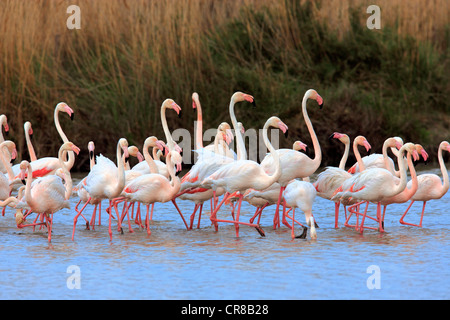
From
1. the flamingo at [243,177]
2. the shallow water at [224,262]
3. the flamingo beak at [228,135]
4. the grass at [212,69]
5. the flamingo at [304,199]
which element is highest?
the grass at [212,69]

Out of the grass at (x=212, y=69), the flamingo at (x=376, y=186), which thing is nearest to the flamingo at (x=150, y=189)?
the flamingo at (x=376, y=186)

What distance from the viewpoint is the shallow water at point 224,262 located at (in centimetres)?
580

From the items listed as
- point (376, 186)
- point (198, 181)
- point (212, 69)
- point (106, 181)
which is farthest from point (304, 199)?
point (212, 69)

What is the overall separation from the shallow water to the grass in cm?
358

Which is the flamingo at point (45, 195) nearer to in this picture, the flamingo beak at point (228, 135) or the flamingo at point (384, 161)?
→ the flamingo beak at point (228, 135)

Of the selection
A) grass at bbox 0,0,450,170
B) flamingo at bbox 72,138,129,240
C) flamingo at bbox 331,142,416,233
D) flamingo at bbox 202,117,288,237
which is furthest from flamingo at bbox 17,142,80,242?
grass at bbox 0,0,450,170

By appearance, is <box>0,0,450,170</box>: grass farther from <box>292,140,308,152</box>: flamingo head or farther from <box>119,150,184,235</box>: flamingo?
<box>119,150,184,235</box>: flamingo

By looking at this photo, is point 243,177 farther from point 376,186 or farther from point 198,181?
point 376,186

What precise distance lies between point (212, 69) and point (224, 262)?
6.43 meters

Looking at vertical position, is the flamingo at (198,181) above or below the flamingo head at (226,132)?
below

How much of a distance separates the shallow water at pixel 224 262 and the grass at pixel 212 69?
358cm

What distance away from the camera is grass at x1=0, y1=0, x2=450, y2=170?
487 inches

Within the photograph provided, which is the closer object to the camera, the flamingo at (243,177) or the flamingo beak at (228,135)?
the flamingo at (243,177)

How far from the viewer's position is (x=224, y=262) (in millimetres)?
6801
